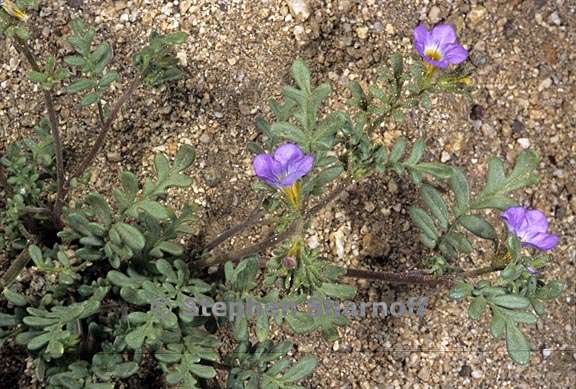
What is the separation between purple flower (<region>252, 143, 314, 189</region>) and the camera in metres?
1.69

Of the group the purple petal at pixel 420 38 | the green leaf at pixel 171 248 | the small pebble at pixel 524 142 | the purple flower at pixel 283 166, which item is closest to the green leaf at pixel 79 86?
the green leaf at pixel 171 248

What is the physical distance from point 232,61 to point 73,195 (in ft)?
2.23

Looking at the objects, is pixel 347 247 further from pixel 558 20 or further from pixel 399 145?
pixel 558 20

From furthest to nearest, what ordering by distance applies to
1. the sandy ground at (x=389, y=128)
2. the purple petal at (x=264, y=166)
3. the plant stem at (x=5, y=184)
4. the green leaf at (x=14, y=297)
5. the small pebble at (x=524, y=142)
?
the small pebble at (x=524, y=142) < the sandy ground at (x=389, y=128) < the plant stem at (x=5, y=184) < the green leaf at (x=14, y=297) < the purple petal at (x=264, y=166)

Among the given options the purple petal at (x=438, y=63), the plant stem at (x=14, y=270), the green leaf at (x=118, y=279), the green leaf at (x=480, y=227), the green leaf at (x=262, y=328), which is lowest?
the green leaf at (x=262, y=328)

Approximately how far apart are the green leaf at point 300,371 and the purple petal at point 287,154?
22.6 inches

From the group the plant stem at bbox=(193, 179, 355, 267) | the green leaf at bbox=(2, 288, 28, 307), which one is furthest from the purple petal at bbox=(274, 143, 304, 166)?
the green leaf at bbox=(2, 288, 28, 307)

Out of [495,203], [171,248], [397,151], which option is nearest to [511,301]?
[495,203]

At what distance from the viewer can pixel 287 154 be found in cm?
172

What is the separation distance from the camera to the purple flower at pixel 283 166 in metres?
→ 1.69

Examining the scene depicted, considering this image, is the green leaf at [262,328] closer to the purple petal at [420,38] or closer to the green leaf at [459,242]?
the green leaf at [459,242]

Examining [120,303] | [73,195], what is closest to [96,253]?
[120,303]

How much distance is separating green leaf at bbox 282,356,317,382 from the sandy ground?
47 centimetres

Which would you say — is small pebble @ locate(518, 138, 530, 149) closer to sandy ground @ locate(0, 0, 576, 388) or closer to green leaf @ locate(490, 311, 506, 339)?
sandy ground @ locate(0, 0, 576, 388)
